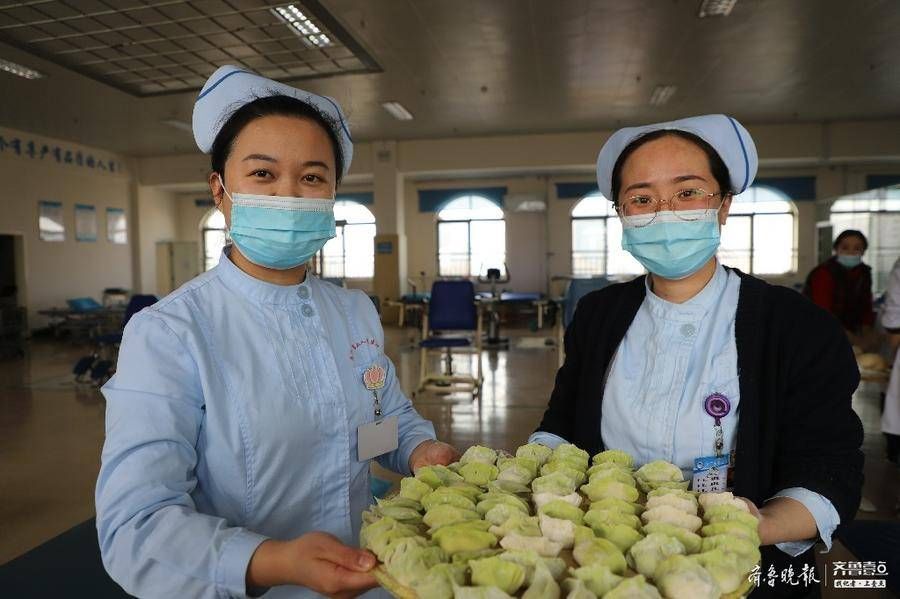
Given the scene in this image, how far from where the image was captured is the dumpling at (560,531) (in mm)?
827

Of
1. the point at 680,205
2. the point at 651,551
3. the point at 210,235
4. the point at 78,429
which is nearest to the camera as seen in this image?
the point at 651,551

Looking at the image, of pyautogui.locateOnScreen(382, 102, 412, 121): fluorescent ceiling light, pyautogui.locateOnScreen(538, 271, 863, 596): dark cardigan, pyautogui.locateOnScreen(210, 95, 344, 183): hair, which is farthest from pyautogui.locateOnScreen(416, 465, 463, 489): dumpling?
pyautogui.locateOnScreen(382, 102, 412, 121): fluorescent ceiling light

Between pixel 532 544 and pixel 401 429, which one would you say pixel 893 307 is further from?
pixel 532 544

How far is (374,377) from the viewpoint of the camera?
1267mm

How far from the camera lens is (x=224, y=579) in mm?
822

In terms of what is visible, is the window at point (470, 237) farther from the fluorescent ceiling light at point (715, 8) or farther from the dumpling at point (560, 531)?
the dumpling at point (560, 531)

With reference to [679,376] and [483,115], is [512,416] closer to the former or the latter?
[679,376]

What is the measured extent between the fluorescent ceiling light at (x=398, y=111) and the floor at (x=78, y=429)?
4.10 m

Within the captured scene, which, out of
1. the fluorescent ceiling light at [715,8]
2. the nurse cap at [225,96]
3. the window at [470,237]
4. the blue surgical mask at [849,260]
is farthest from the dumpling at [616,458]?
the window at [470,237]

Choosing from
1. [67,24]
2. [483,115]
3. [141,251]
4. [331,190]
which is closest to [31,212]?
[141,251]

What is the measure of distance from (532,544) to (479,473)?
0.90 ft

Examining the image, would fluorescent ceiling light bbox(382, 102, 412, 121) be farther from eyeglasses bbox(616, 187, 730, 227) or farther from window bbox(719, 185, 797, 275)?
eyeglasses bbox(616, 187, 730, 227)

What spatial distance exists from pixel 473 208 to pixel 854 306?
391 inches

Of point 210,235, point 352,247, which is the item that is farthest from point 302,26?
point 210,235
